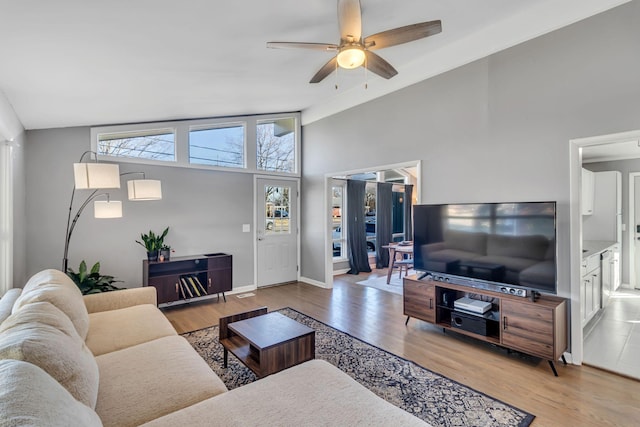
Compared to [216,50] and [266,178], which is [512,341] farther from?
[266,178]

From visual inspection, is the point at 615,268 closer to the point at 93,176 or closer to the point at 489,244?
the point at 489,244

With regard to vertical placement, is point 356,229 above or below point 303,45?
below

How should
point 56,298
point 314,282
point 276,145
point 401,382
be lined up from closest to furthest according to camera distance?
point 56,298, point 401,382, point 314,282, point 276,145

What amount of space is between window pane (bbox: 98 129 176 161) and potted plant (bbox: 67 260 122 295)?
5.18ft

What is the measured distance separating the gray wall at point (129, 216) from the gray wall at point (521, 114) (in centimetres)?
272

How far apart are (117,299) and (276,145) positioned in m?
3.77

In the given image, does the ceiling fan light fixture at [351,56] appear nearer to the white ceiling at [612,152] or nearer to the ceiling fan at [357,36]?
the ceiling fan at [357,36]

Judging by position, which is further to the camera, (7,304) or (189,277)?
(189,277)

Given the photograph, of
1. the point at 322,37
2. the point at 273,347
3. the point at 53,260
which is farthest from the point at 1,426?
the point at 53,260

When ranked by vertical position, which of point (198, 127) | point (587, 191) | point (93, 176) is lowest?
point (587, 191)

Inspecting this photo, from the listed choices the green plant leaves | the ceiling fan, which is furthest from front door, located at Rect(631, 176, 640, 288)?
the green plant leaves

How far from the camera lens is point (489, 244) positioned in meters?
3.02

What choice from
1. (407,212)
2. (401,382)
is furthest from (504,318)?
(407,212)

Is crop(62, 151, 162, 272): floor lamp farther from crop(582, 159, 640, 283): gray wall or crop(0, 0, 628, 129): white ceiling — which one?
crop(582, 159, 640, 283): gray wall
